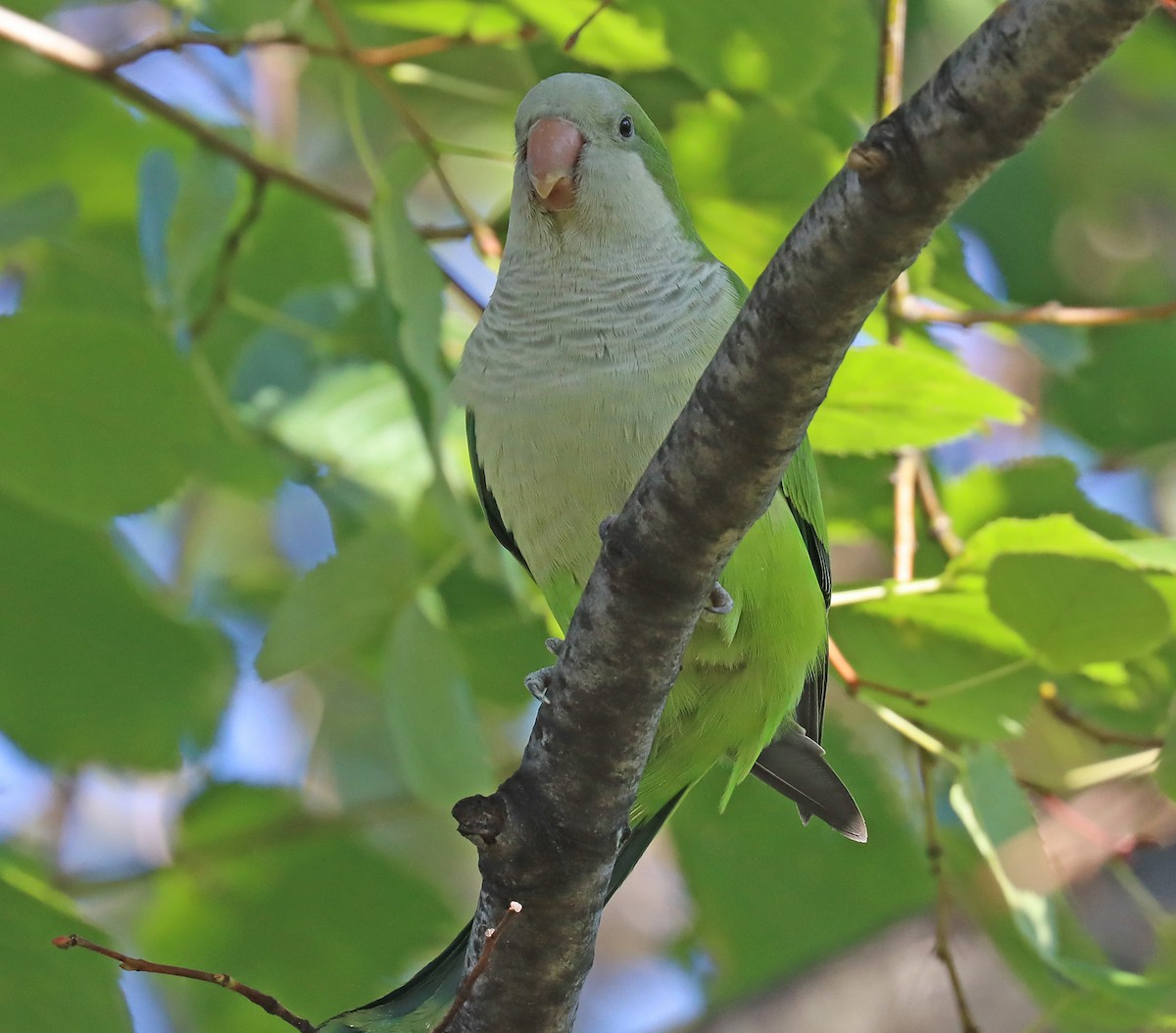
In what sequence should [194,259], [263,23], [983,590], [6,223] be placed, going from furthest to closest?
1. [263,23]
2. [194,259]
3. [6,223]
4. [983,590]

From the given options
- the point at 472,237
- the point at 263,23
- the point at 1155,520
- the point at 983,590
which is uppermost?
the point at 1155,520

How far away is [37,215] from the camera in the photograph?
267 centimetres

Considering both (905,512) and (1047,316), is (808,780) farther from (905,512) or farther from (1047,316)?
(1047,316)

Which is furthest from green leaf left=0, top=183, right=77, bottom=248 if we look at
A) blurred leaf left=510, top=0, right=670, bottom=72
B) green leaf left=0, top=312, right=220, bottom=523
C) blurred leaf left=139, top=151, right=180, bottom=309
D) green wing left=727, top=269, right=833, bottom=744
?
green wing left=727, top=269, right=833, bottom=744

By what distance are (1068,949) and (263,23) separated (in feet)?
8.30

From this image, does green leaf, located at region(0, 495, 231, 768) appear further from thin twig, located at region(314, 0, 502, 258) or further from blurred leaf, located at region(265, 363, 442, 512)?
thin twig, located at region(314, 0, 502, 258)

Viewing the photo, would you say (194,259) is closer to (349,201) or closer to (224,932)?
(349,201)

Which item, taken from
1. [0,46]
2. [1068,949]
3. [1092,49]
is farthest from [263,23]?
[1068,949]

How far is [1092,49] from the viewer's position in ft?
3.95

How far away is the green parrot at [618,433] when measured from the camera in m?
2.22

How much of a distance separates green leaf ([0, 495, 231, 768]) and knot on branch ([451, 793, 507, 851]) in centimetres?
161

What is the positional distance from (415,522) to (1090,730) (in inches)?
63.5

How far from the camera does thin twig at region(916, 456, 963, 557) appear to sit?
10.0 feet

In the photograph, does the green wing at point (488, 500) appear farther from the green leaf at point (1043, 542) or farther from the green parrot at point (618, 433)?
the green leaf at point (1043, 542)
